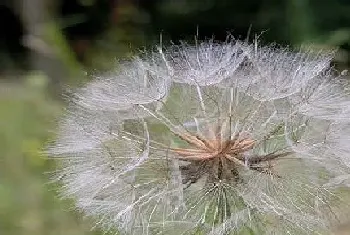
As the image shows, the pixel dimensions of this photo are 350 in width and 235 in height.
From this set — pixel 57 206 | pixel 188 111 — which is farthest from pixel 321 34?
pixel 188 111

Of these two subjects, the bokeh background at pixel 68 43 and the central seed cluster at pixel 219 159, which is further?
the bokeh background at pixel 68 43

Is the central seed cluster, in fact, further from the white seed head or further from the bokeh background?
the bokeh background

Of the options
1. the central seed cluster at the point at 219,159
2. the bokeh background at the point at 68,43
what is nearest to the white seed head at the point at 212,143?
the central seed cluster at the point at 219,159

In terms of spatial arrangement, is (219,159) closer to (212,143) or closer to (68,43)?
(212,143)

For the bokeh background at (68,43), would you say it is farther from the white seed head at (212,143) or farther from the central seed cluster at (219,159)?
the central seed cluster at (219,159)

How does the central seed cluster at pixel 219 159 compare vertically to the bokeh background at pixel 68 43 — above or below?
below

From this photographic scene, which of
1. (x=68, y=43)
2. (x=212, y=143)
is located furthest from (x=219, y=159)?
(x=68, y=43)

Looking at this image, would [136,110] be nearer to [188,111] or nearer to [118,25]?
[188,111]
